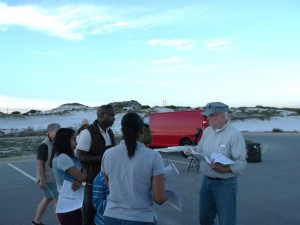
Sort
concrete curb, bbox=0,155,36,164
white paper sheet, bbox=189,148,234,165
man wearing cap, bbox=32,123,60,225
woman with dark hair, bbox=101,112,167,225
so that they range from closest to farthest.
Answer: woman with dark hair, bbox=101,112,167,225, white paper sheet, bbox=189,148,234,165, man wearing cap, bbox=32,123,60,225, concrete curb, bbox=0,155,36,164

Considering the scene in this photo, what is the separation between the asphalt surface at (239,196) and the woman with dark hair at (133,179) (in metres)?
3.63

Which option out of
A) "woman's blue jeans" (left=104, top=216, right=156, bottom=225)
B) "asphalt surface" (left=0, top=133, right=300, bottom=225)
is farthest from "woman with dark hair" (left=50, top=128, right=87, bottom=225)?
"asphalt surface" (left=0, top=133, right=300, bottom=225)

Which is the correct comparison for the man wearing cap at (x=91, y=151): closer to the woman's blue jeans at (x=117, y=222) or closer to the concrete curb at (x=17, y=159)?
the woman's blue jeans at (x=117, y=222)

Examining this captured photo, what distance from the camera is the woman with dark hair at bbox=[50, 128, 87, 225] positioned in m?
4.45

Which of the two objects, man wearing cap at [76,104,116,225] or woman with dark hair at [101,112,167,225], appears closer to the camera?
woman with dark hair at [101,112,167,225]

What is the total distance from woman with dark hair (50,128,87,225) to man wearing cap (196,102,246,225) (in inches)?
55.6

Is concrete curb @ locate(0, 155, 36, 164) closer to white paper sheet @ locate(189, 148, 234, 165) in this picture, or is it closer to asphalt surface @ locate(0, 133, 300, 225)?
asphalt surface @ locate(0, 133, 300, 225)

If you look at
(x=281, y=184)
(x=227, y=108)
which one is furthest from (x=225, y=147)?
(x=281, y=184)

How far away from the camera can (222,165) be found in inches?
169

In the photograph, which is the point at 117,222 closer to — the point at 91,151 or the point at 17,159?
the point at 91,151

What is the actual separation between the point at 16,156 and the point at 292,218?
1344 cm

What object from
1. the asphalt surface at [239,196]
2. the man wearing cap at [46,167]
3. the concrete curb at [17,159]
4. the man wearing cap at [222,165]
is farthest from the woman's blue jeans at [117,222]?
the concrete curb at [17,159]

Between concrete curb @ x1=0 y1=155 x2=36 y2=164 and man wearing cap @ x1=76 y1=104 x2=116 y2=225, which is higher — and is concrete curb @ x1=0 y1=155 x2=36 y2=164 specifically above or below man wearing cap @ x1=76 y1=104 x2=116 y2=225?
below

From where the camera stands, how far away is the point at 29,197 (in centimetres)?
890
